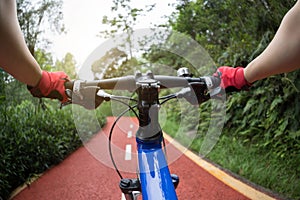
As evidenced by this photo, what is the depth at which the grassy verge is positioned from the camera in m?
2.89

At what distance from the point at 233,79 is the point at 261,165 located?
2740 mm

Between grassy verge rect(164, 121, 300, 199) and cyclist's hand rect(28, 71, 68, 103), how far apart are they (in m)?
2.20

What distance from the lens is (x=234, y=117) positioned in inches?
199

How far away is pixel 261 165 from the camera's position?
3.48 metres

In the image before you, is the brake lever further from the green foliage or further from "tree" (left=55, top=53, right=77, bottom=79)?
the green foliage

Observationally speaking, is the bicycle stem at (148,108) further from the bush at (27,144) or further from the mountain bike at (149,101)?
the bush at (27,144)

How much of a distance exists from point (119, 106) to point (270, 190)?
2.30 metres

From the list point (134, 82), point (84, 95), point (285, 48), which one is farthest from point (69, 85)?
point (285, 48)

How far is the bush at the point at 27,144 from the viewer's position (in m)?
3.52

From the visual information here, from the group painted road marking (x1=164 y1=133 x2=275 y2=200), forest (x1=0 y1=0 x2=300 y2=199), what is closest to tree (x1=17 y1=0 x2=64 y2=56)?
forest (x1=0 y1=0 x2=300 y2=199)

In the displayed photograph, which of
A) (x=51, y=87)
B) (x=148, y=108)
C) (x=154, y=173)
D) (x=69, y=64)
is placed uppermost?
(x=69, y=64)

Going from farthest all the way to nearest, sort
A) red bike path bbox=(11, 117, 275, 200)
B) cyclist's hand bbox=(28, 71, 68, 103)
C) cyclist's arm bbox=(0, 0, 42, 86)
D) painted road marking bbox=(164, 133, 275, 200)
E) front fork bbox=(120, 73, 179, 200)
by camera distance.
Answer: red bike path bbox=(11, 117, 275, 200)
painted road marking bbox=(164, 133, 275, 200)
front fork bbox=(120, 73, 179, 200)
cyclist's hand bbox=(28, 71, 68, 103)
cyclist's arm bbox=(0, 0, 42, 86)

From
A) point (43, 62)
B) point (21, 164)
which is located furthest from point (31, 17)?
point (21, 164)

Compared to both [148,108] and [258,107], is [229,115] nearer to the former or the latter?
[258,107]
